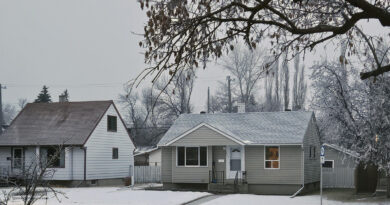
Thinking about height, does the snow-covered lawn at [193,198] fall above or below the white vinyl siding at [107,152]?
below

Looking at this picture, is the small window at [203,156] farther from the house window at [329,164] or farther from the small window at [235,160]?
the house window at [329,164]

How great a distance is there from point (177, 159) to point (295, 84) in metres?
30.6

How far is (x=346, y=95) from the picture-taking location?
3350cm

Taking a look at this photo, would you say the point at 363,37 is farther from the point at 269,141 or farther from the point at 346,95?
the point at 269,141

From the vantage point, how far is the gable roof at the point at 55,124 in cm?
4266

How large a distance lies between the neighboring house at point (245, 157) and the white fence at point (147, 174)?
26.6ft

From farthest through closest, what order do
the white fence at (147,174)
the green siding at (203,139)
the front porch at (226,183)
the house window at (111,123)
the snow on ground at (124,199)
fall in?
1. the white fence at (147,174)
2. the house window at (111,123)
3. the green siding at (203,139)
4. the front porch at (226,183)
5. the snow on ground at (124,199)

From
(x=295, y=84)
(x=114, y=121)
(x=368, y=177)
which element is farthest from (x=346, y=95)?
(x=295, y=84)

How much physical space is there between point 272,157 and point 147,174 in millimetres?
13811

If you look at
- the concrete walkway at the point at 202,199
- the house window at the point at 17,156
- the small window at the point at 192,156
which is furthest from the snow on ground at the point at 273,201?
the house window at the point at 17,156

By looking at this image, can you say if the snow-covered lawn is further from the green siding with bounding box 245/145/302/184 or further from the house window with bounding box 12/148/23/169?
the house window with bounding box 12/148/23/169

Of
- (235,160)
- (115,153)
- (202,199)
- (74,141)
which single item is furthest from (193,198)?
(115,153)

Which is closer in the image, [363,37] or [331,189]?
[363,37]

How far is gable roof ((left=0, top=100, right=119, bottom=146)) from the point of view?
4266 centimetres
